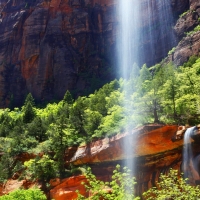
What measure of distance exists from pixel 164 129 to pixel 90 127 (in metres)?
9.17

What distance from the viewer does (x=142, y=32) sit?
2790 inches

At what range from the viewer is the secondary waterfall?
64500mm

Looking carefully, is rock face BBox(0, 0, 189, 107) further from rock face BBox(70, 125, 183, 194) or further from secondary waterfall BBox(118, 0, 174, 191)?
rock face BBox(70, 125, 183, 194)

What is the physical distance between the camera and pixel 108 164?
23.9 m

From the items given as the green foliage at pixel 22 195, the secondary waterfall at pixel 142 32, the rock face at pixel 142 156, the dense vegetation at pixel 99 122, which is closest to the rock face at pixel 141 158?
the rock face at pixel 142 156

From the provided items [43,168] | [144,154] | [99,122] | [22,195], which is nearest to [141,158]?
[144,154]

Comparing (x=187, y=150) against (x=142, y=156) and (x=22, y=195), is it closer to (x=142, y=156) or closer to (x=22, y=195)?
(x=142, y=156)

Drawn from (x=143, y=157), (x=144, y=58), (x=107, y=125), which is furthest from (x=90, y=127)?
(x=144, y=58)

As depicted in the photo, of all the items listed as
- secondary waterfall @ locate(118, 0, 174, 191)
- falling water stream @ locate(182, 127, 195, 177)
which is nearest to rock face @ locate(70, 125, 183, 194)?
falling water stream @ locate(182, 127, 195, 177)

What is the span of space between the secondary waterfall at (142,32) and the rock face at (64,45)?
0.94ft

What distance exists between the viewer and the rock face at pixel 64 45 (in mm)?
68188

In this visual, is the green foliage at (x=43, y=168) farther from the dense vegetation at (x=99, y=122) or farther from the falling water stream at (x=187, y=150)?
the falling water stream at (x=187, y=150)

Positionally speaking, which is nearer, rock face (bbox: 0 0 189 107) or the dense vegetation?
the dense vegetation

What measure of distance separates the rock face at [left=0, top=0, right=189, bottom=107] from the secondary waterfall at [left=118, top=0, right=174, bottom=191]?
29 cm
